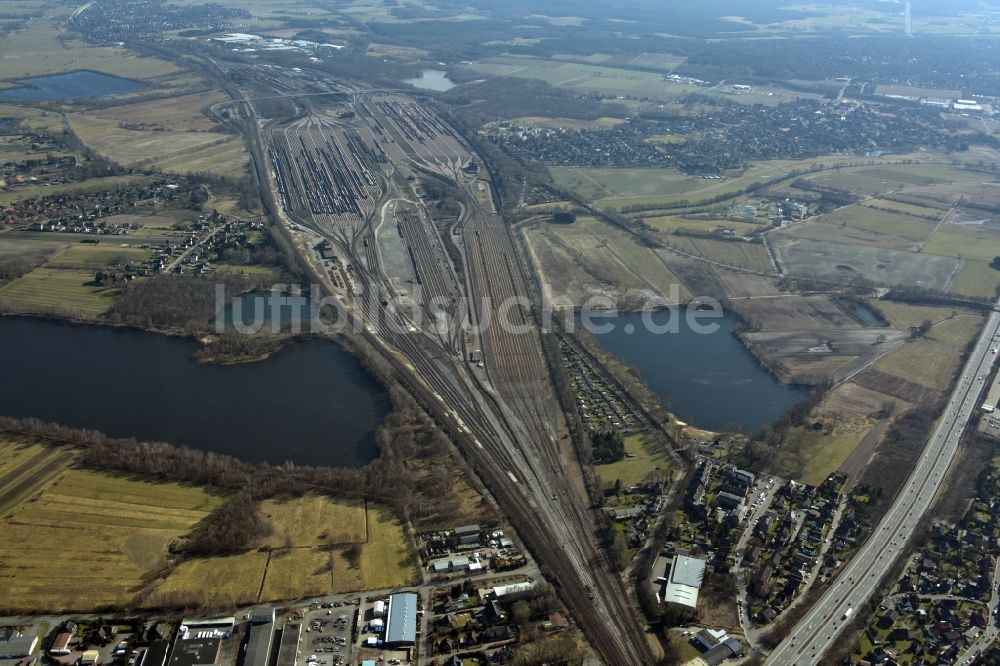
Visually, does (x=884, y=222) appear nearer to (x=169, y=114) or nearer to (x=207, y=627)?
(x=207, y=627)

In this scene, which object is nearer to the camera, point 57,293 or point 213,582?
point 213,582

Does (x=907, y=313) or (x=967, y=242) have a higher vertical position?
(x=967, y=242)

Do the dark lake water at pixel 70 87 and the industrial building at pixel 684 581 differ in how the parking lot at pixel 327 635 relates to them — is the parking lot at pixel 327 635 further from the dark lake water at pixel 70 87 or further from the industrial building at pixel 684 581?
the dark lake water at pixel 70 87

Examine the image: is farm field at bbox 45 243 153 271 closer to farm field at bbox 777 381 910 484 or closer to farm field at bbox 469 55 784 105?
farm field at bbox 777 381 910 484

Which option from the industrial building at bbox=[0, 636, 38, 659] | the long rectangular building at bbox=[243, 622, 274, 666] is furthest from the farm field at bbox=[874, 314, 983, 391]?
the industrial building at bbox=[0, 636, 38, 659]

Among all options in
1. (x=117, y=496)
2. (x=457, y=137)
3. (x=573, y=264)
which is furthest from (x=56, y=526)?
(x=457, y=137)

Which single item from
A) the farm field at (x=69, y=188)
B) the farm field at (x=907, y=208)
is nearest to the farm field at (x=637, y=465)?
the farm field at (x=907, y=208)

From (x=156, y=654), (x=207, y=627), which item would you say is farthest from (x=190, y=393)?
(x=156, y=654)
